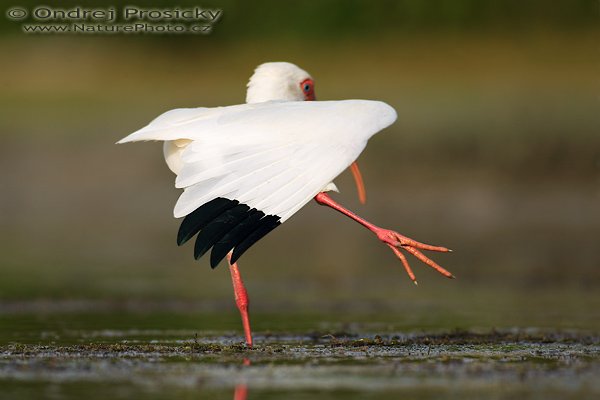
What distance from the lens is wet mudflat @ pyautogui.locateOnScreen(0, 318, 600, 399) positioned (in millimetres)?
6125

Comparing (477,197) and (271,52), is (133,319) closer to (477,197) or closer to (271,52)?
(477,197)

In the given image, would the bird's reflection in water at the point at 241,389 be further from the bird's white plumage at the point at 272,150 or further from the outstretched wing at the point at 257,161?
the bird's white plumage at the point at 272,150

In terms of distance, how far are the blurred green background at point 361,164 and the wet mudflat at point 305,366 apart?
4.52 ft

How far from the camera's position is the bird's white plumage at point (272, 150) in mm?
7316

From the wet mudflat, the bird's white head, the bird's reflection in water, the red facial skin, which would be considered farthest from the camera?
the red facial skin

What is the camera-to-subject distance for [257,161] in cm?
748

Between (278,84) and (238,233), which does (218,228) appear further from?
(278,84)

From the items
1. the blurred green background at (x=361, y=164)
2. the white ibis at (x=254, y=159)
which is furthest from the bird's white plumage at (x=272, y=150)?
the blurred green background at (x=361, y=164)

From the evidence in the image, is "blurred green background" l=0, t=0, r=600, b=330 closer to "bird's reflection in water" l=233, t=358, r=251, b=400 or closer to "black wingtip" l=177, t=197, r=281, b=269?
"black wingtip" l=177, t=197, r=281, b=269

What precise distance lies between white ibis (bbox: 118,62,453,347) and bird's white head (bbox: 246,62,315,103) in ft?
3.92

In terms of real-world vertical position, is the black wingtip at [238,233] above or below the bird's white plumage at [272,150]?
below

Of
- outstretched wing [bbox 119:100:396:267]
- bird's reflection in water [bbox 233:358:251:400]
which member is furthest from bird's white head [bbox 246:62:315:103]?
bird's reflection in water [bbox 233:358:251:400]

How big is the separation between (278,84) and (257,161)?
6.79ft

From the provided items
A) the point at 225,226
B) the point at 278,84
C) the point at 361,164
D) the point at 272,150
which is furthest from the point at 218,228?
the point at 361,164
